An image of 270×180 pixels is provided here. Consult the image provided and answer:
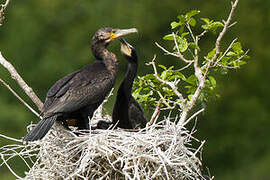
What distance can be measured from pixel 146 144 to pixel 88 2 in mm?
9237

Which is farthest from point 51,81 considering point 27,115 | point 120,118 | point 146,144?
point 146,144

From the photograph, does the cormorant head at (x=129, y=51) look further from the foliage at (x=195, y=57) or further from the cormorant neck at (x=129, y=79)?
the foliage at (x=195, y=57)

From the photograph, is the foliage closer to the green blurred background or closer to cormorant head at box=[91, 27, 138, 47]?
cormorant head at box=[91, 27, 138, 47]

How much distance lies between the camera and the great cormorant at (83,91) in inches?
155

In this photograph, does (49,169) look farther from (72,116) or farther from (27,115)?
(27,115)

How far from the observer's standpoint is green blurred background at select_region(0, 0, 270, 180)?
11391mm

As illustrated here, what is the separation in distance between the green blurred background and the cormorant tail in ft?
22.8

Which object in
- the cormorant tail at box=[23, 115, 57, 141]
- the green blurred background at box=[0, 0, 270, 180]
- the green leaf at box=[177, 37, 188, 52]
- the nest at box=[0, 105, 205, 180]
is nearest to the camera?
the nest at box=[0, 105, 205, 180]

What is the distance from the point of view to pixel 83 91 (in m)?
4.16

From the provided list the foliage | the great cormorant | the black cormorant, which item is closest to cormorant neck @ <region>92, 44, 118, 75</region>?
the great cormorant

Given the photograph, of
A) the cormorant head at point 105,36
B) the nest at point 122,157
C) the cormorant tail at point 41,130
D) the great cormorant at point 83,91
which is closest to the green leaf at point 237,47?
the nest at point 122,157

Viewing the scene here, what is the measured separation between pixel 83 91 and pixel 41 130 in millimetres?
480

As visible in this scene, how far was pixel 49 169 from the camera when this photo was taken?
3828 millimetres

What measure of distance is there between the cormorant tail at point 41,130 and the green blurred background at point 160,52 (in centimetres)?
695
